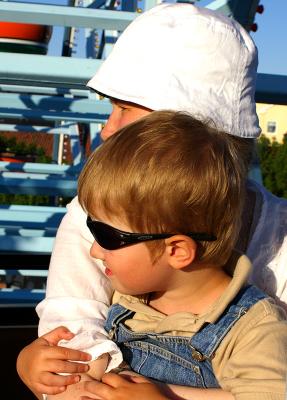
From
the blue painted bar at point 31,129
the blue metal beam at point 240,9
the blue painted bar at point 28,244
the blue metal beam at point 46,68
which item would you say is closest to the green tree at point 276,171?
the blue painted bar at point 31,129

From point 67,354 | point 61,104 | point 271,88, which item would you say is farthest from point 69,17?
point 67,354

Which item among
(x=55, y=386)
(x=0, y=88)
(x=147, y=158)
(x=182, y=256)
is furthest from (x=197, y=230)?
(x=0, y=88)

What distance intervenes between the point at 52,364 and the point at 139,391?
21 centimetres

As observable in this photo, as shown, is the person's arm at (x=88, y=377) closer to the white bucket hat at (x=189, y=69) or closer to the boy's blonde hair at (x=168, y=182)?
the boy's blonde hair at (x=168, y=182)

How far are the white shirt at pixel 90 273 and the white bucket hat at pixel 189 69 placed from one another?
18 cm

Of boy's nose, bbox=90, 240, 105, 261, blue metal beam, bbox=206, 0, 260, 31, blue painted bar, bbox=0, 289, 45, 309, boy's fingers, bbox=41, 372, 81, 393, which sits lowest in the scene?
blue painted bar, bbox=0, 289, 45, 309

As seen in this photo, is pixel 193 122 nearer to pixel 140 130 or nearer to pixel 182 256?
pixel 140 130

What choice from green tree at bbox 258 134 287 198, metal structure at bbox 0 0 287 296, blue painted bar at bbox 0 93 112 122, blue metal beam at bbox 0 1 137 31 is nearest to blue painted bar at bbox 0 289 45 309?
metal structure at bbox 0 0 287 296

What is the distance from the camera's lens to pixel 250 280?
5.30 feet

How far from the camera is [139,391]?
133cm

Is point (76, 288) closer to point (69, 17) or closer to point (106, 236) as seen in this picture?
point (106, 236)

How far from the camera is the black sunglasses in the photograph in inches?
55.2

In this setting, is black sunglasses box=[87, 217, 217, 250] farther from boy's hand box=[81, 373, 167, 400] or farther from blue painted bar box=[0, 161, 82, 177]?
blue painted bar box=[0, 161, 82, 177]

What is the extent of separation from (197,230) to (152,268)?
105mm
